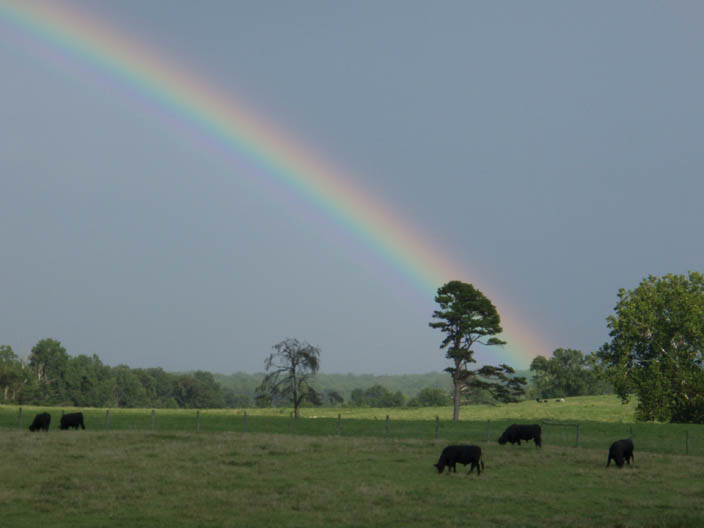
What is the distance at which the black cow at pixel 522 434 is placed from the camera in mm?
36438

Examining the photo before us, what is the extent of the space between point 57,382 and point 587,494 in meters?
151

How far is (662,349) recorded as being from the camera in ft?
210

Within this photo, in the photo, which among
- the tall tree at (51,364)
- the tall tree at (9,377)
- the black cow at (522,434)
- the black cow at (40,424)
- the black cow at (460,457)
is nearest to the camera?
the black cow at (460,457)

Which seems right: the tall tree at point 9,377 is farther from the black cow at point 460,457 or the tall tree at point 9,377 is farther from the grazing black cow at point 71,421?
the black cow at point 460,457

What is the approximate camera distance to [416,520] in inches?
736

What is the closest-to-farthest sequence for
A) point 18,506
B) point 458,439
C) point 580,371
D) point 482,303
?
point 18,506, point 458,439, point 482,303, point 580,371

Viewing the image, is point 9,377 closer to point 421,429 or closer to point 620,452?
point 421,429

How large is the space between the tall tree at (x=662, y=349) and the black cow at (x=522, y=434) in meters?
30.8

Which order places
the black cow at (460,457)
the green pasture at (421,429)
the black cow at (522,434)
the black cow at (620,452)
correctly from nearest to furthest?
the black cow at (460,457), the black cow at (620,452), the black cow at (522,434), the green pasture at (421,429)

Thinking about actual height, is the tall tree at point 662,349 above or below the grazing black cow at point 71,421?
above

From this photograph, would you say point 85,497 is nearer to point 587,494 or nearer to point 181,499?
point 181,499

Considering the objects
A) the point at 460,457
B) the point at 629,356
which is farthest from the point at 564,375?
the point at 460,457

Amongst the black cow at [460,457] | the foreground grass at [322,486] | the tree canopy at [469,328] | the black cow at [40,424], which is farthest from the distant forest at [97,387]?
the black cow at [460,457]

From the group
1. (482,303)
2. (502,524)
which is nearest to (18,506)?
(502,524)
